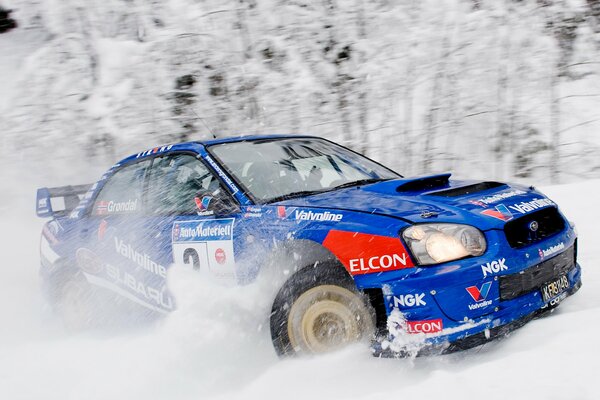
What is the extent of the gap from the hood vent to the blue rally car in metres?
0.01

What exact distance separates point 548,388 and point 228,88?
29.1 ft

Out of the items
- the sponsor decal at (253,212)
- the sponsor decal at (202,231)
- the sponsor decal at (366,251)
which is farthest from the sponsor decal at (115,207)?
the sponsor decal at (366,251)

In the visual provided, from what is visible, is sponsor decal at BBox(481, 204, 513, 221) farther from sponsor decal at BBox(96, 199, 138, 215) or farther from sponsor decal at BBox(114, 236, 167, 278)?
sponsor decal at BBox(96, 199, 138, 215)

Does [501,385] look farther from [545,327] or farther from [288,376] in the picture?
[288,376]

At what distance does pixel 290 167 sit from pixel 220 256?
0.86 meters

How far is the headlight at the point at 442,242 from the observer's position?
3.33 meters

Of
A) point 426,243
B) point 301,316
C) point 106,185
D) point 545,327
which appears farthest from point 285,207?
point 106,185

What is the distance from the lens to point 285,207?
3.91 metres

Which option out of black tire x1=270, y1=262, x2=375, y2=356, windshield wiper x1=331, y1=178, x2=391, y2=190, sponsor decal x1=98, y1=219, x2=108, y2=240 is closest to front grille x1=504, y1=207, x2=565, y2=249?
black tire x1=270, y1=262, x2=375, y2=356

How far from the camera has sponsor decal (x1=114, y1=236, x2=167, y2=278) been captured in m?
4.50

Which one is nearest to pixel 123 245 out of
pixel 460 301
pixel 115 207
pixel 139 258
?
pixel 139 258

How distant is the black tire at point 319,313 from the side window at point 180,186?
870 millimetres

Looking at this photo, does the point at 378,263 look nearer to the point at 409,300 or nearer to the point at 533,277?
the point at 409,300

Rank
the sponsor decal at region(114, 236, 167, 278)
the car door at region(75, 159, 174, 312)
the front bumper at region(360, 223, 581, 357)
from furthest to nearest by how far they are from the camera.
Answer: the car door at region(75, 159, 174, 312)
the sponsor decal at region(114, 236, 167, 278)
the front bumper at region(360, 223, 581, 357)
